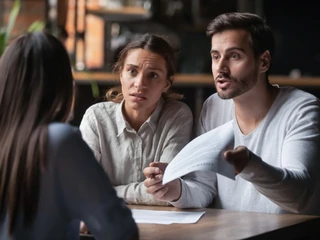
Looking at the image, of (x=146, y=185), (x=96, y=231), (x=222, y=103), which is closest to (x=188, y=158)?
(x=146, y=185)

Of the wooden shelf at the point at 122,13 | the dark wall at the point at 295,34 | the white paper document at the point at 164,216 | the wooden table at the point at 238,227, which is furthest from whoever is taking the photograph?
the dark wall at the point at 295,34

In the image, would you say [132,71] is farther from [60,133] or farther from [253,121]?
[60,133]

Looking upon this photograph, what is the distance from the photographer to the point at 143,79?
2.25 meters

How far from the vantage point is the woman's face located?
7.39 ft

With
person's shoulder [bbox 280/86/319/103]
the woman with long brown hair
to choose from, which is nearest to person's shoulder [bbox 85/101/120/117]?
the woman with long brown hair

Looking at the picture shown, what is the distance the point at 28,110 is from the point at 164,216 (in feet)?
1.93

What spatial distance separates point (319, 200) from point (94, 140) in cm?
67

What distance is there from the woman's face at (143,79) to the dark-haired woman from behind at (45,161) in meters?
0.67

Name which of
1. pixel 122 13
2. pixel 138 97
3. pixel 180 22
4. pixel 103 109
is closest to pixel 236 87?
pixel 138 97

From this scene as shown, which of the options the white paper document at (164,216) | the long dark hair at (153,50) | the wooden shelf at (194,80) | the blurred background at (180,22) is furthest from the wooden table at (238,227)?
the blurred background at (180,22)

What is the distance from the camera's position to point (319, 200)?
2250 mm

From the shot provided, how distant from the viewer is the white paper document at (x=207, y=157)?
5.90 feet

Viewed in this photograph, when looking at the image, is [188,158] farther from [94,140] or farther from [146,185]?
[94,140]

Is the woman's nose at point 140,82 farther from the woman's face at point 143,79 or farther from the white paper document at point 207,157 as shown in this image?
the white paper document at point 207,157
